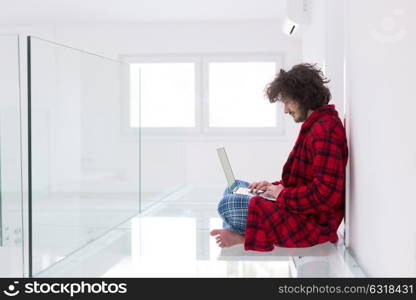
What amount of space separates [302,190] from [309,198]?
1.4 inches

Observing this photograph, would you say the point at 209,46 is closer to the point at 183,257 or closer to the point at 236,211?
the point at 183,257

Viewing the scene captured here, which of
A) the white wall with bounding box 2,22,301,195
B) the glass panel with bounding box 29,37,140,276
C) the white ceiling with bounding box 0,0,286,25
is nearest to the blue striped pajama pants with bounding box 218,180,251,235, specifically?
the glass panel with bounding box 29,37,140,276

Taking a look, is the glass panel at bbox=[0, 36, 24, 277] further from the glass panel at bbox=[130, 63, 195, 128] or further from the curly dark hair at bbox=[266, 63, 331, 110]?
the glass panel at bbox=[130, 63, 195, 128]

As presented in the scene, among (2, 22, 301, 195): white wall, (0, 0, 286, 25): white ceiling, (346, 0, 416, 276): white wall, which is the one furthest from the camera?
(2, 22, 301, 195): white wall

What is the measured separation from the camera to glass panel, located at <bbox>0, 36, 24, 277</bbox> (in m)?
2.05

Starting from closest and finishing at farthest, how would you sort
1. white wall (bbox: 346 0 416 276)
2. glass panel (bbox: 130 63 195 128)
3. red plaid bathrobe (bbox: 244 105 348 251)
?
white wall (bbox: 346 0 416 276) < red plaid bathrobe (bbox: 244 105 348 251) < glass panel (bbox: 130 63 195 128)

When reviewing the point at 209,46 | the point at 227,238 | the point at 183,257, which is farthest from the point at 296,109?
the point at 209,46

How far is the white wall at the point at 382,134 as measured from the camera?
115cm

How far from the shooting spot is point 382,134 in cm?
141

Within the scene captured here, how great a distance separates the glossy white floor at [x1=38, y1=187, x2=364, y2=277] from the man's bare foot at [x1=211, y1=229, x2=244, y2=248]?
37 mm

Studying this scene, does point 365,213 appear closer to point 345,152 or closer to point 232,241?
point 345,152

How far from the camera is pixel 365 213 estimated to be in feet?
5.43

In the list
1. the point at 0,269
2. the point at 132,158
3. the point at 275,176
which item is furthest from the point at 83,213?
the point at 275,176

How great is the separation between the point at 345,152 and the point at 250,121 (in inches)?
147
